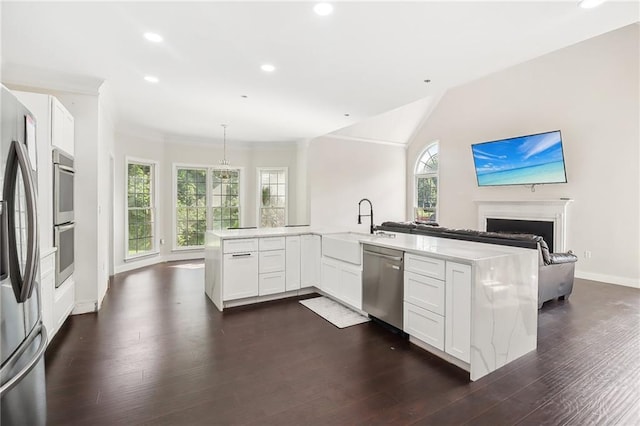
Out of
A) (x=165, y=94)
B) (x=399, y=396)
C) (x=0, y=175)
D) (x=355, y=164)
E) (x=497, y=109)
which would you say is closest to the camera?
(x=0, y=175)

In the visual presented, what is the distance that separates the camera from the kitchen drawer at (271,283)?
4020 mm

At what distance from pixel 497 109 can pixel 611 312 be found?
14.7ft

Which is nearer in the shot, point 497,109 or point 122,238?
point 122,238

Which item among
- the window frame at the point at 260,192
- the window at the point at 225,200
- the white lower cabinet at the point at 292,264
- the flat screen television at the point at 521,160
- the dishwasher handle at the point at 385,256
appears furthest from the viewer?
the window frame at the point at 260,192

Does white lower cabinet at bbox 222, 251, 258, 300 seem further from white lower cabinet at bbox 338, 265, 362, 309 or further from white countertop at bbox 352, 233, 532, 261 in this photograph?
white countertop at bbox 352, 233, 532, 261

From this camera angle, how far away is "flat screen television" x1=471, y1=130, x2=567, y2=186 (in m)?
5.52

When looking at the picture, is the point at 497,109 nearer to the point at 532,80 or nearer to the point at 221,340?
the point at 532,80

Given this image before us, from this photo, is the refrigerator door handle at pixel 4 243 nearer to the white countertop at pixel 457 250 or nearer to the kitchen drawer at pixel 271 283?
the white countertop at pixel 457 250

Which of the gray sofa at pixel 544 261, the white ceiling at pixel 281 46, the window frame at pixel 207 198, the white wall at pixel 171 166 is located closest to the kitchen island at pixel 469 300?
the gray sofa at pixel 544 261

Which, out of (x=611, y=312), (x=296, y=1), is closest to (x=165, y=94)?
(x=296, y=1)

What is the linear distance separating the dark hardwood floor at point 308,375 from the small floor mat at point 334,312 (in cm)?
14

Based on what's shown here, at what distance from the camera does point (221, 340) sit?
2.96 meters

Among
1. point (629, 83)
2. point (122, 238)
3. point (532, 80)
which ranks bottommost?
point (122, 238)

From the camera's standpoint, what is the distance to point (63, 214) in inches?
126
